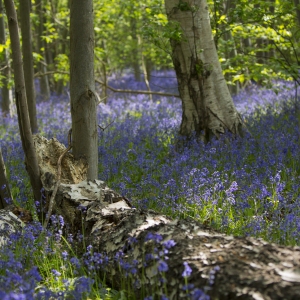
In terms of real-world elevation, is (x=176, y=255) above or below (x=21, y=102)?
below

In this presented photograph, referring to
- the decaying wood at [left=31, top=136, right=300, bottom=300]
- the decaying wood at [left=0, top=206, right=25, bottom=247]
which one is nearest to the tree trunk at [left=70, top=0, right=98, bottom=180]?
the decaying wood at [left=31, top=136, right=300, bottom=300]

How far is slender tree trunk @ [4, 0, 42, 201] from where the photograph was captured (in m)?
4.33

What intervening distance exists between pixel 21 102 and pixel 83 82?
2.05 ft

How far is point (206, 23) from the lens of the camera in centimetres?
706

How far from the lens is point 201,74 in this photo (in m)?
7.07

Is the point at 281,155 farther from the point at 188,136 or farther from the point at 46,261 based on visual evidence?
the point at 46,261

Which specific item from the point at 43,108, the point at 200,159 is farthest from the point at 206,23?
the point at 43,108

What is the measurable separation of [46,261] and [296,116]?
6274 mm

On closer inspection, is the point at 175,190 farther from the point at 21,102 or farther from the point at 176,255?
the point at 176,255

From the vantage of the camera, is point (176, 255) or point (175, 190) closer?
point (176, 255)

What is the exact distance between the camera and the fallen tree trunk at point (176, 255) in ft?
7.73

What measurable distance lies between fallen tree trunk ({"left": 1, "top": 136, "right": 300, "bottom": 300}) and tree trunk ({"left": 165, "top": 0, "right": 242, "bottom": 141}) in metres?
3.41

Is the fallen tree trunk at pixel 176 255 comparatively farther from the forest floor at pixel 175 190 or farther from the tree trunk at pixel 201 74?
the tree trunk at pixel 201 74

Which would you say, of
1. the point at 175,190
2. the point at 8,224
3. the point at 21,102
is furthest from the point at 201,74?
the point at 8,224
